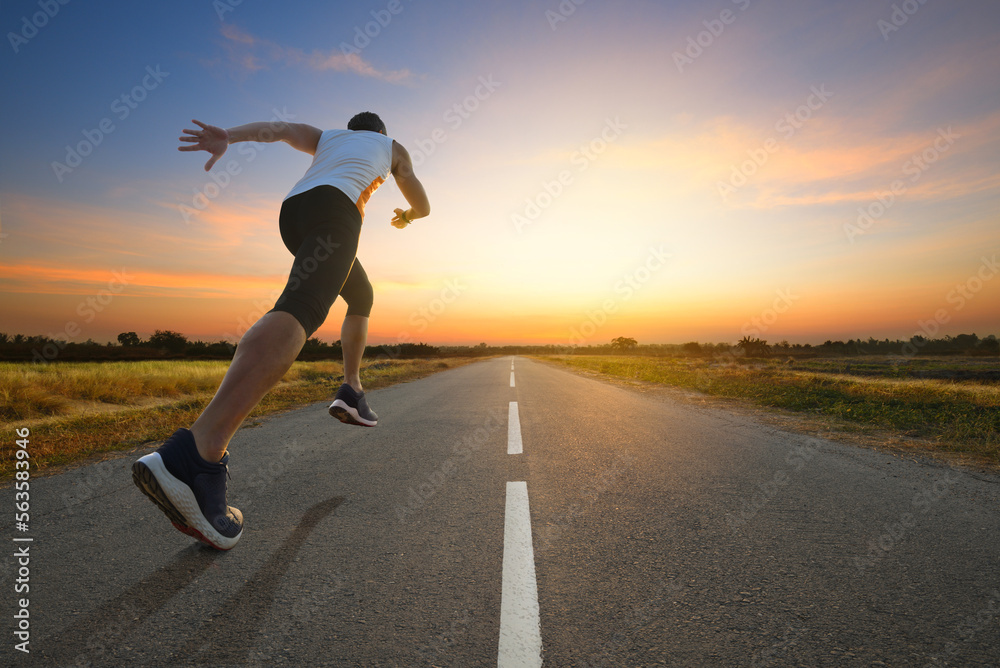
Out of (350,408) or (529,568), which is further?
(350,408)

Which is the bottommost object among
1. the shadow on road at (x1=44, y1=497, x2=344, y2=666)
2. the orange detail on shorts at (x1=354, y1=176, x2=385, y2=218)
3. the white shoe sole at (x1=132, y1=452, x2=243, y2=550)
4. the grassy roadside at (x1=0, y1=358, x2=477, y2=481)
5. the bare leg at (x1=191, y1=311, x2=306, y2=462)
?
the grassy roadside at (x1=0, y1=358, x2=477, y2=481)

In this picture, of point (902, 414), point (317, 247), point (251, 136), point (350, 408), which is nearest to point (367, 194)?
point (317, 247)

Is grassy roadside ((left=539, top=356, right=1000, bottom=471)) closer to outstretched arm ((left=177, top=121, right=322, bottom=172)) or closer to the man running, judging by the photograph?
the man running

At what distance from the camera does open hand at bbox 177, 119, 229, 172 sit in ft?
7.55

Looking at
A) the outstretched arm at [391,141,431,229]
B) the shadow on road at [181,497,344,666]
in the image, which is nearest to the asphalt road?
the shadow on road at [181,497,344,666]

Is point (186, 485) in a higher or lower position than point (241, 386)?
lower

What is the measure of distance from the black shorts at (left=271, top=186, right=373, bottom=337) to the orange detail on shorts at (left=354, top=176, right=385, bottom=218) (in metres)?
0.06

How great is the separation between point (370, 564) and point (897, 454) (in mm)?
5523

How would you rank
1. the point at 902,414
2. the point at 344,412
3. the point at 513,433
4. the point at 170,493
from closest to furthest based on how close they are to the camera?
1. the point at 170,493
2. the point at 344,412
3. the point at 513,433
4. the point at 902,414

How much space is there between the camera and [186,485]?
1717mm

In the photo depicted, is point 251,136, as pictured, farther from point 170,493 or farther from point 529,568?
point 529,568

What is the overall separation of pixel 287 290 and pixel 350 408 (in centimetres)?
152

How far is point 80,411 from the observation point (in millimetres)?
11133

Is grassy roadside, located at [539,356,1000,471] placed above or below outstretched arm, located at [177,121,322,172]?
below
